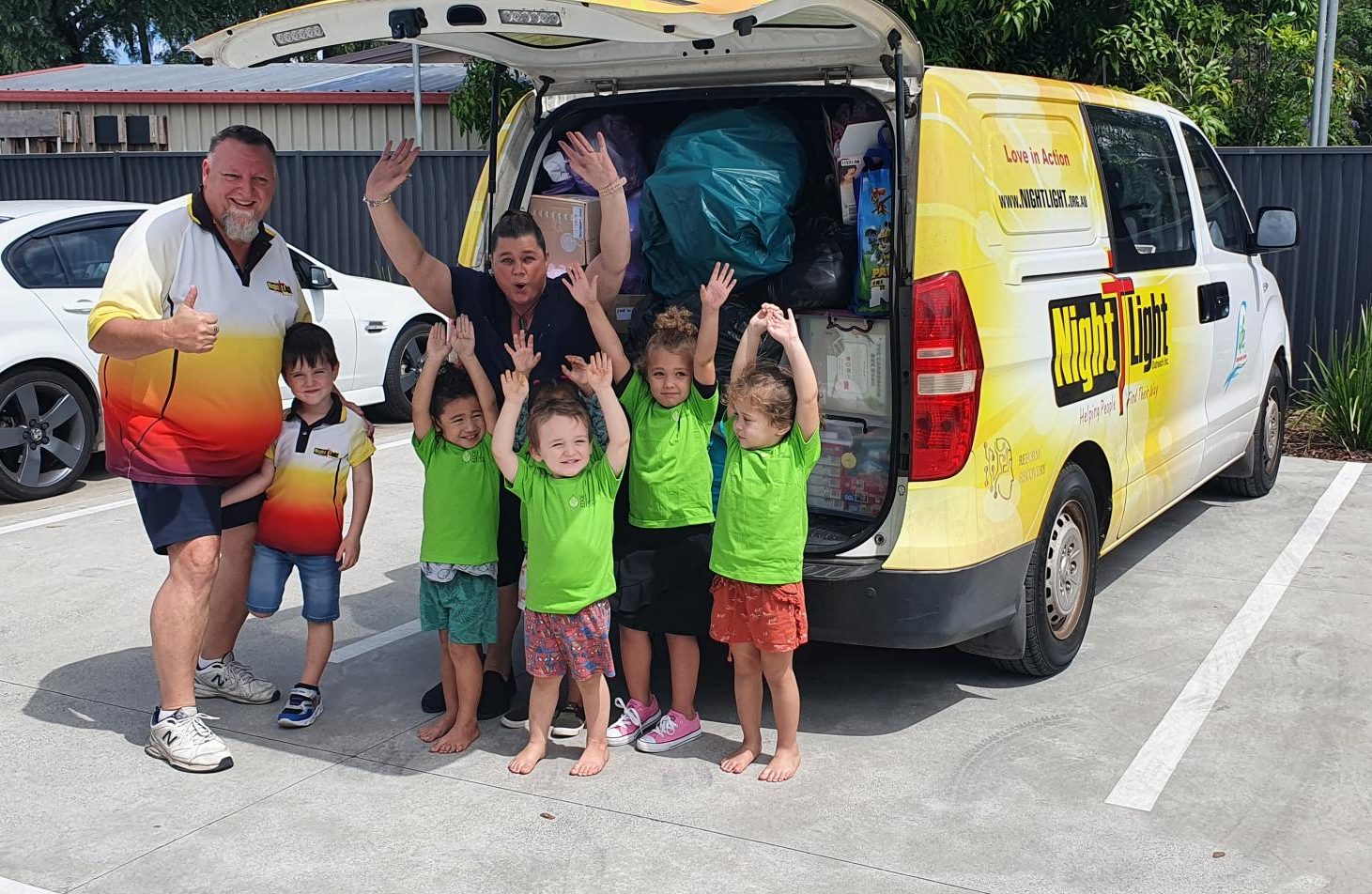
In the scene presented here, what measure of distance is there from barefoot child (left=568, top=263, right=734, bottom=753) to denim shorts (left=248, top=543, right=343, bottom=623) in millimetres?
991

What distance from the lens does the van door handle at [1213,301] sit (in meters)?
6.03

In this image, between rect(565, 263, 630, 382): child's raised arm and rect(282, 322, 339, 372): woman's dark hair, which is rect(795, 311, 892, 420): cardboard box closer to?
rect(565, 263, 630, 382): child's raised arm

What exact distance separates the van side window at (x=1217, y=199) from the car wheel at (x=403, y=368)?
5.87 meters

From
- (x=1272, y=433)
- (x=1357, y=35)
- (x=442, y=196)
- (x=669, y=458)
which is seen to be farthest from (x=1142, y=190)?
(x=1357, y=35)

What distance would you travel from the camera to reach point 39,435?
812 centimetres

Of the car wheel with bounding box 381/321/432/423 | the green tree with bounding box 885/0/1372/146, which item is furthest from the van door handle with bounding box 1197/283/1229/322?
the green tree with bounding box 885/0/1372/146

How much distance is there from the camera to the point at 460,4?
3832 mm

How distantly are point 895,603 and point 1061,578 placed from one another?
981 millimetres

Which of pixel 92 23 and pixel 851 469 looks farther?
pixel 92 23

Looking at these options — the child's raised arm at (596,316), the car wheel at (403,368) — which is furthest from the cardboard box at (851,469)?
the car wheel at (403,368)

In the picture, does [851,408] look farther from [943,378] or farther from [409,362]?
[409,362]

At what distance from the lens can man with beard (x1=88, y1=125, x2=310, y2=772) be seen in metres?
4.31

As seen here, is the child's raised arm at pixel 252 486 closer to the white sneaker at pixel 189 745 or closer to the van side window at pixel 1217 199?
the white sneaker at pixel 189 745

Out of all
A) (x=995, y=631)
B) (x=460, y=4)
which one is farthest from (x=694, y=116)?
(x=995, y=631)
